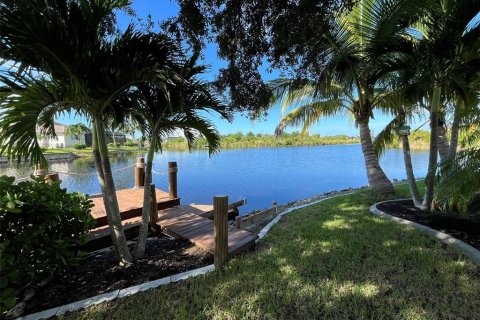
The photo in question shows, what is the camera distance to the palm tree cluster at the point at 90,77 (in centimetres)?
236

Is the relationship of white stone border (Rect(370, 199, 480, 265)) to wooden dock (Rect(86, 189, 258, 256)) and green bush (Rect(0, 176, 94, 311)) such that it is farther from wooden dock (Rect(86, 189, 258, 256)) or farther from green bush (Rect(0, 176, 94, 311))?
green bush (Rect(0, 176, 94, 311))

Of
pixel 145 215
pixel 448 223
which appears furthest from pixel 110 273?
pixel 448 223

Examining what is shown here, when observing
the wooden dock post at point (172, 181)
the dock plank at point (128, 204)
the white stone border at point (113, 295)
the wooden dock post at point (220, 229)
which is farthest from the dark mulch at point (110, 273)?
the wooden dock post at point (172, 181)

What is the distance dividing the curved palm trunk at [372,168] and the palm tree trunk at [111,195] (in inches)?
254

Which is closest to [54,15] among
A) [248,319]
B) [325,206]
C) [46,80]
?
[46,80]

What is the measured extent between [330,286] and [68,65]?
11.6 ft

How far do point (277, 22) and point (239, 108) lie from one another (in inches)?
51.8

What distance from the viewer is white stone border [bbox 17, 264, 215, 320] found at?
8.13ft

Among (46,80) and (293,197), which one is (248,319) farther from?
(293,197)

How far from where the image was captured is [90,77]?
287 cm

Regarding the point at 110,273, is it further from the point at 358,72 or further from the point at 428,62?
the point at 358,72

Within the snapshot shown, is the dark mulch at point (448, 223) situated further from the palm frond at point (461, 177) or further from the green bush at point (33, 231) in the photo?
the green bush at point (33, 231)

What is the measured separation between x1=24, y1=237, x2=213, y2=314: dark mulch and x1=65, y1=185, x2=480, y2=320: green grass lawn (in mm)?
421

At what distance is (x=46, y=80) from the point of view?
8.45 feet
